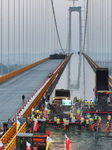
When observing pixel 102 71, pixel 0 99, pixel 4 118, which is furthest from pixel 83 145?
pixel 102 71

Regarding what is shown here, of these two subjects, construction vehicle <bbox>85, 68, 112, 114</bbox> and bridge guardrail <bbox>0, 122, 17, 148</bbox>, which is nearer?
bridge guardrail <bbox>0, 122, 17, 148</bbox>

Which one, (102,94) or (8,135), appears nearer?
(8,135)

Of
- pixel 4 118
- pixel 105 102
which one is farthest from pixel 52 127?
pixel 105 102

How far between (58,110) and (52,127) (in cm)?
491

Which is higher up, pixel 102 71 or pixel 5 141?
pixel 102 71

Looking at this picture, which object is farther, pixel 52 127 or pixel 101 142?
pixel 52 127

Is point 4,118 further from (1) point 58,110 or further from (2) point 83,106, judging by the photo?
(2) point 83,106

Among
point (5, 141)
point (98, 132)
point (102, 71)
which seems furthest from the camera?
point (102, 71)

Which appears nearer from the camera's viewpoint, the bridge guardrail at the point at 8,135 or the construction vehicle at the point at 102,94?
the bridge guardrail at the point at 8,135

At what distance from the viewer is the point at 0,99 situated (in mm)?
29906

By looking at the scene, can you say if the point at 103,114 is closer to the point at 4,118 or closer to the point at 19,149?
the point at 4,118

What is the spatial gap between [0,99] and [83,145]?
563 inches

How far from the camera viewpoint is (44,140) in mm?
15812

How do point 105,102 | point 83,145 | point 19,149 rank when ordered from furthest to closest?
1. point 105,102
2. point 83,145
3. point 19,149
